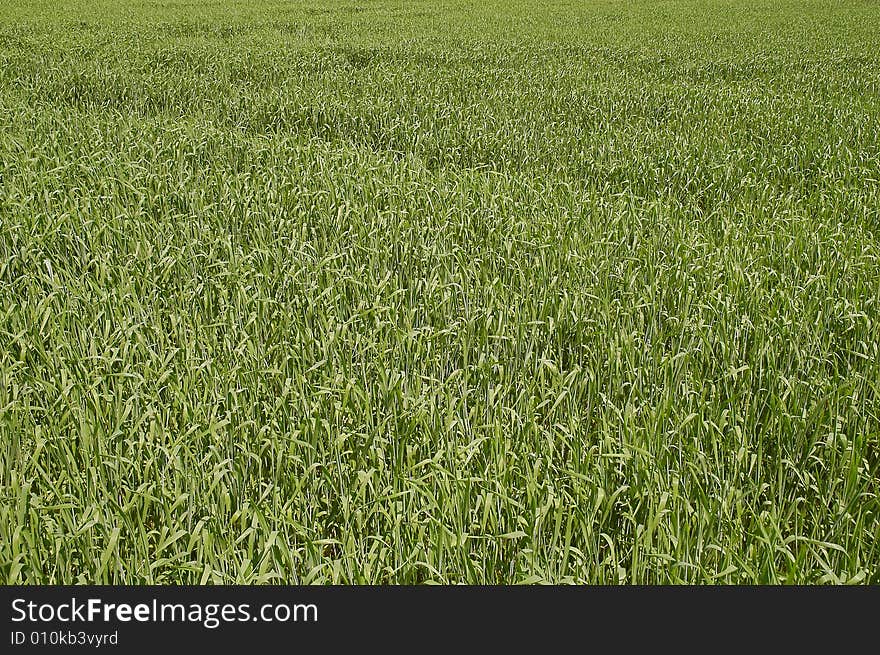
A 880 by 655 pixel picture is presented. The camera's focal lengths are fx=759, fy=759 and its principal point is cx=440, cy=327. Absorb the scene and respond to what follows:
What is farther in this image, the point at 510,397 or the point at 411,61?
the point at 411,61

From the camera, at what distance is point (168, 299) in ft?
12.3

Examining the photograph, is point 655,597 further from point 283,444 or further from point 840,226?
point 840,226

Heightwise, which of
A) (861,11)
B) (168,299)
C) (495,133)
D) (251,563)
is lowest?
(251,563)

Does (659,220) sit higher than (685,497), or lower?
higher

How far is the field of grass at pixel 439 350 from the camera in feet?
7.35

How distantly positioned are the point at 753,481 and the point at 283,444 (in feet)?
5.31

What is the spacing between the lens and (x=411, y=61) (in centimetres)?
1255

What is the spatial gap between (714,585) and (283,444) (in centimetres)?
142

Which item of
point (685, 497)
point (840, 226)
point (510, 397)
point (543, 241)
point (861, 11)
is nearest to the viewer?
point (685, 497)

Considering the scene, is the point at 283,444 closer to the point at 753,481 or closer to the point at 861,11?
the point at 753,481

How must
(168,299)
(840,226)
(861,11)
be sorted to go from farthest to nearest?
(861,11) < (840,226) < (168,299)

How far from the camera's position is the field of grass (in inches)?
88.2

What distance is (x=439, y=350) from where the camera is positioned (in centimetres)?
343

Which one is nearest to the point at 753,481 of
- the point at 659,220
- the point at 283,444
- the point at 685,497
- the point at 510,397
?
the point at 685,497
